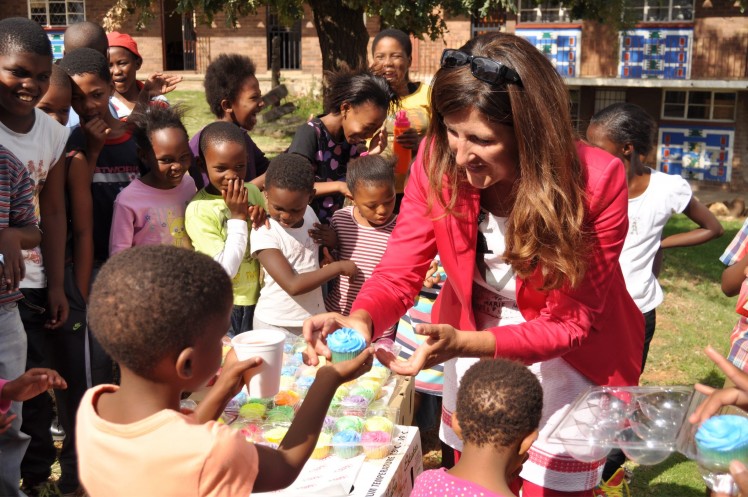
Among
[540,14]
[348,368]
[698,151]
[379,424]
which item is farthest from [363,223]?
[540,14]

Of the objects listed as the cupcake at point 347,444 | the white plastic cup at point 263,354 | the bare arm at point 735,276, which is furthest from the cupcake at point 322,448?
the bare arm at point 735,276

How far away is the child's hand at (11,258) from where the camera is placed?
315 centimetres

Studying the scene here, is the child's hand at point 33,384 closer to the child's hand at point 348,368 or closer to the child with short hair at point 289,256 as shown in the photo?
the child's hand at point 348,368

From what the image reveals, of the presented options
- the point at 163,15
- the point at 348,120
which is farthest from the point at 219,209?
the point at 163,15

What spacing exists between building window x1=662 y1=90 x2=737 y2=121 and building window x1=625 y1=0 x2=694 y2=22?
2075 mm

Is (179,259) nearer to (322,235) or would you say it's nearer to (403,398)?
(403,398)

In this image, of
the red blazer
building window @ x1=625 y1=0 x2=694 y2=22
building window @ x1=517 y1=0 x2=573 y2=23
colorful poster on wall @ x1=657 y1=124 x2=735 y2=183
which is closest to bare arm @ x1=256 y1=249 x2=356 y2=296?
the red blazer

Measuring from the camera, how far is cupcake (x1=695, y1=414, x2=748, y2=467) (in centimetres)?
197

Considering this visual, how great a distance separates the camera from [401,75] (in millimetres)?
5898

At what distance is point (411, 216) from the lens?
279 cm

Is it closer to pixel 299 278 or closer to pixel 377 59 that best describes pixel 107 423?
pixel 299 278

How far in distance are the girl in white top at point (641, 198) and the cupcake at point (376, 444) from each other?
2026 mm

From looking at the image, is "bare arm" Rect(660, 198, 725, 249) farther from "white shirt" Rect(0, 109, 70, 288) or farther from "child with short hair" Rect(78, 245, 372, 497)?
"child with short hair" Rect(78, 245, 372, 497)

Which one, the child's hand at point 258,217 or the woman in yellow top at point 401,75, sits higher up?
the woman in yellow top at point 401,75
